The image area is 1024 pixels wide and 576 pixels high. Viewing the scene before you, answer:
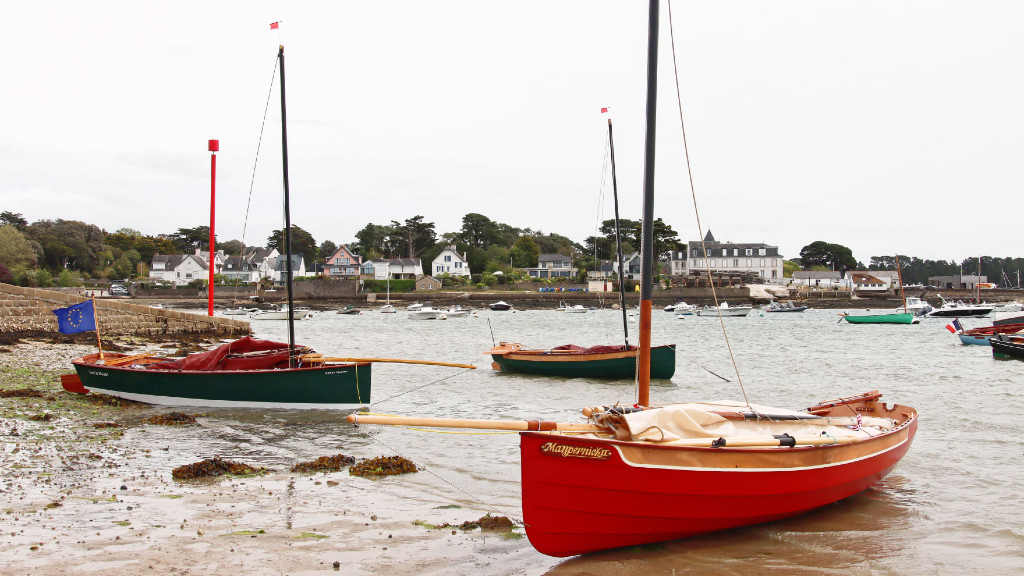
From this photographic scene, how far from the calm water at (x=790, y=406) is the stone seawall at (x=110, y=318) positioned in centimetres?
1051

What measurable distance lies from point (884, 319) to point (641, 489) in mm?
64486

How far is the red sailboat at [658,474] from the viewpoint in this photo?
20.9ft

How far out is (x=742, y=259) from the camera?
124m

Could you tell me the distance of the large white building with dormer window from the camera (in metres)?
123

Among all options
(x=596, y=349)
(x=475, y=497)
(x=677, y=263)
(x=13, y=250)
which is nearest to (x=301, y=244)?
(x=13, y=250)

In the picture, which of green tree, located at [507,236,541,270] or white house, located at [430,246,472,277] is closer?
white house, located at [430,246,472,277]

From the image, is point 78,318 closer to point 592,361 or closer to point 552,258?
point 592,361

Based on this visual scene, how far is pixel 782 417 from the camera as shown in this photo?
27.9 ft

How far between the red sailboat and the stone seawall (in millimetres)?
24576

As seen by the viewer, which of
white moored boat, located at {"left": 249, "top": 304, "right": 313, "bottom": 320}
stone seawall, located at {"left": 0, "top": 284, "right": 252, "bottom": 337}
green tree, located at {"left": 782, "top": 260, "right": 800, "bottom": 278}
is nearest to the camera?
stone seawall, located at {"left": 0, "top": 284, "right": 252, "bottom": 337}

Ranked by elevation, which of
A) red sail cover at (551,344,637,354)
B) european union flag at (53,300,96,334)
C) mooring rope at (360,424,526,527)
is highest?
european union flag at (53,300,96,334)

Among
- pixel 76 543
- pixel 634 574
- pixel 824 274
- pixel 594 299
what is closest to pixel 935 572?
pixel 634 574

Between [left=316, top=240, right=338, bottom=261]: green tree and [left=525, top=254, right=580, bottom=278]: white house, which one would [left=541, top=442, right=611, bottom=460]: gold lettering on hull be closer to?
[left=525, top=254, right=580, bottom=278]: white house

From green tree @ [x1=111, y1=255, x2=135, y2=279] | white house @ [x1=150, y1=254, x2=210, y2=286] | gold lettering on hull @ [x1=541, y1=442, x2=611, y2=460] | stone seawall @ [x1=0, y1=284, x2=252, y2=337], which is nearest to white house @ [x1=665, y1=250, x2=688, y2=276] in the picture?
white house @ [x1=150, y1=254, x2=210, y2=286]
